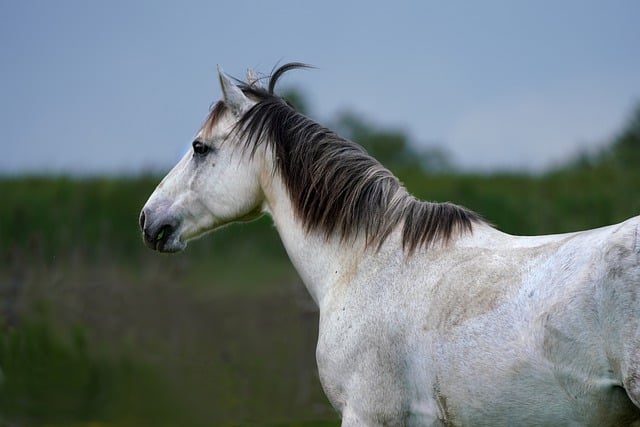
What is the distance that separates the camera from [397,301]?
371cm

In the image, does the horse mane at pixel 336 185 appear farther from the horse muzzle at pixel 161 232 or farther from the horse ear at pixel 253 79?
the horse muzzle at pixel 161 232

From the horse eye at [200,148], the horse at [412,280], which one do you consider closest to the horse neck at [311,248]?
the horse at [412,280]

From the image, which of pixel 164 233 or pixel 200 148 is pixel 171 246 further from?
pixel 200 148

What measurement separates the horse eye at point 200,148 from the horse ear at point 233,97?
11.0 inches

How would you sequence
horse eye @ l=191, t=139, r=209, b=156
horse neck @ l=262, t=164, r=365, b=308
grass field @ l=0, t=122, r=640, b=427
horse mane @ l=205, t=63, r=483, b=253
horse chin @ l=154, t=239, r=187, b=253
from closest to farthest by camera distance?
horse mane @ l=205, t=63, r=483, b=253
horse neck @ l=262, t=164, r=365, b=308
horse eye @ l=191, t=139, r=209, b=156
horse chin @ l=154, t=239, r=187, b=253
grass field @ l=0, t=122, r=640, b=427

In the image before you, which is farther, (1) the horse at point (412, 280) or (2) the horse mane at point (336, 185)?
(2) the horse mane at point (336, 185)

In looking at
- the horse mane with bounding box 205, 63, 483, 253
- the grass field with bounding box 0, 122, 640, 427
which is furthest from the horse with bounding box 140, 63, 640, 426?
the grass field with bounding box 0, 122, 640, 427

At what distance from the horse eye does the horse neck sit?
0.40 m

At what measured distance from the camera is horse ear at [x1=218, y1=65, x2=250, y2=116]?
445cm

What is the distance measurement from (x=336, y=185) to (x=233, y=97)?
886 mm

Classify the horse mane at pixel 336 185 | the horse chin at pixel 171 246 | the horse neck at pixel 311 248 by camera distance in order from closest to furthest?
the horse mane at pixel 336 185
the horse neck at pixel 311 248
the horse chin at pixel 171 246

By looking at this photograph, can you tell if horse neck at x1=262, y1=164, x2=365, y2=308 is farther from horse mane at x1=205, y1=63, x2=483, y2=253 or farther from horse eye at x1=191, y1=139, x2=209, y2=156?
horse eye at x1=191, y1=139, x2=209, y2=156

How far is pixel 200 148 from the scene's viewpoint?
4602mm

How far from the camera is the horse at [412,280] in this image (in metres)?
2.98
